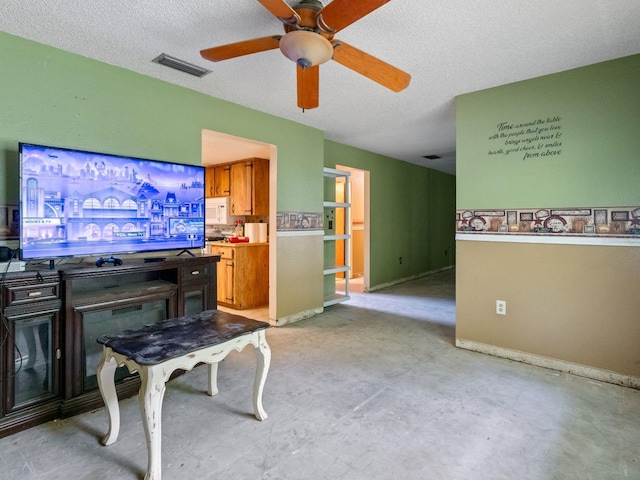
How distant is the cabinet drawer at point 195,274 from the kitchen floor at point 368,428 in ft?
2.54

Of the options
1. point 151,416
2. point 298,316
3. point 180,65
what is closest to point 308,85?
point 180,65

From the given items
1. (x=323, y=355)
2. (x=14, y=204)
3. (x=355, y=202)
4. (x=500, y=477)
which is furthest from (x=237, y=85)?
(x=355, y=202)

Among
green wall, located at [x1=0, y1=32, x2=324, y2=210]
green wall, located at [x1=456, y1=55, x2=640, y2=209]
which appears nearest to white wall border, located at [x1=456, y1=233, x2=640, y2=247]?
green wall, located at [x1=456, y1=55, x2=640, y2=209]

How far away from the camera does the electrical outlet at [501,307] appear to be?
314cm

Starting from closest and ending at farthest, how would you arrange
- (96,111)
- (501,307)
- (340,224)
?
(96,111) → (501,307) → (340,224)

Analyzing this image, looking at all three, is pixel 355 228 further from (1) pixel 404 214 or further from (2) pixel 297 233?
(2) pixel 297 233

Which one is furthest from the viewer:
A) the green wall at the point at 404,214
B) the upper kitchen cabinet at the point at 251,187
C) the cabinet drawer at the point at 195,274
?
the green wall at the point at 404,214

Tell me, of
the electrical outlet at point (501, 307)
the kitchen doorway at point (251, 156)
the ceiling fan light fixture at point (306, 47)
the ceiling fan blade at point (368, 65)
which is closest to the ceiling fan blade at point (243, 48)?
the ceiling fan light fixture at point (306, 47)

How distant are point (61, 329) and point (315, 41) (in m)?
2.32

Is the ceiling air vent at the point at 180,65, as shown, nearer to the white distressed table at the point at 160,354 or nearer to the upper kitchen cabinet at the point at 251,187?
the white distressed table at the point at 160,354

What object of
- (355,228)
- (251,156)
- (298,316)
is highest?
(251,156)

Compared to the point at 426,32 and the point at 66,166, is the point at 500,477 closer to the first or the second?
the point at 426,32

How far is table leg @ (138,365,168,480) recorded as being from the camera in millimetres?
1574

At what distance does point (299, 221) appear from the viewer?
4.32 metres
